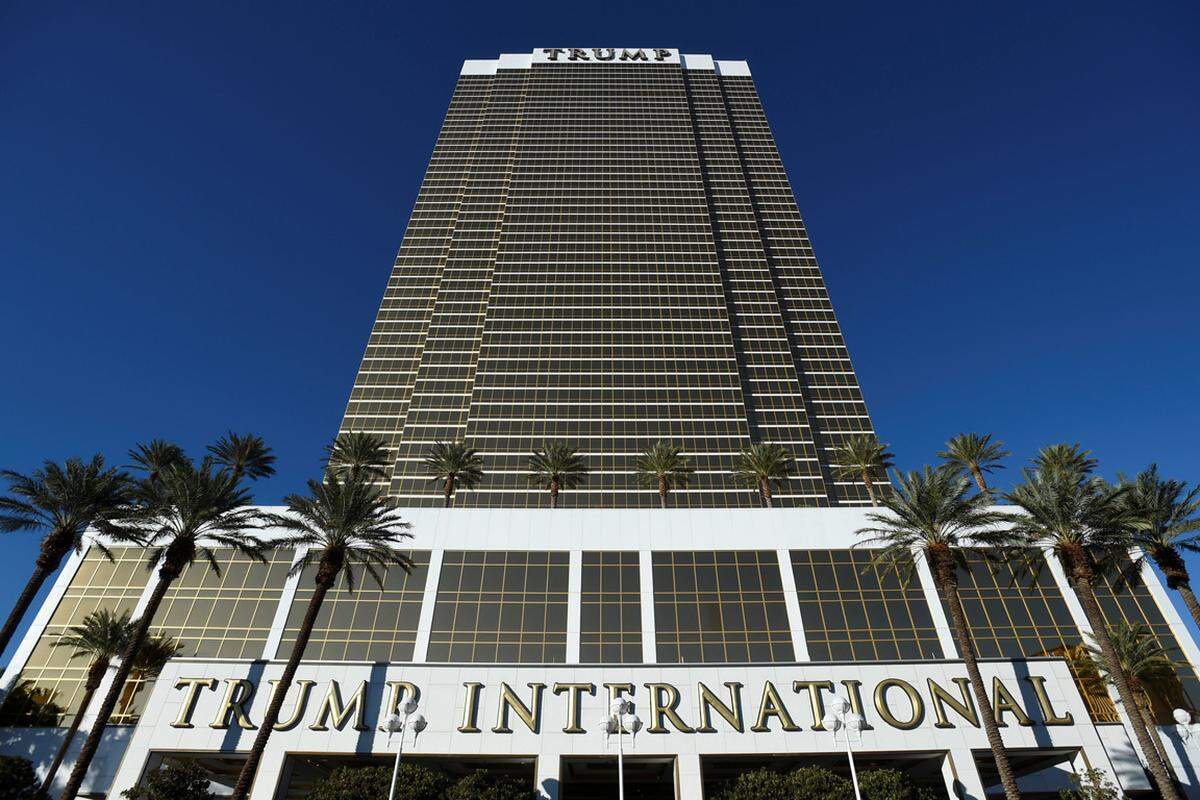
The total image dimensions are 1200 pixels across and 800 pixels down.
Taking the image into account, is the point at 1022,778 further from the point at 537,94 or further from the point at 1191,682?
the point at 537,94

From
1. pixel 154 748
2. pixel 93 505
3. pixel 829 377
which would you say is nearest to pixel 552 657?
pixel 154 748

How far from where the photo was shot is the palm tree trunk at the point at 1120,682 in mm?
33281

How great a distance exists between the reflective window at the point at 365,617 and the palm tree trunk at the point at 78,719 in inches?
438

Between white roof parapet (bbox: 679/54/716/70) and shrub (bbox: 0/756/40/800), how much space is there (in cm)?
16803

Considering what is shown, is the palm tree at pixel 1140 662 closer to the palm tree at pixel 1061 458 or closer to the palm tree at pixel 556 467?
the palm tree at pixel 1061 458

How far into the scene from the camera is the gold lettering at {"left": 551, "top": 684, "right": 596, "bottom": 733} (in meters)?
38.5

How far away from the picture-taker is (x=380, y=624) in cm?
4609

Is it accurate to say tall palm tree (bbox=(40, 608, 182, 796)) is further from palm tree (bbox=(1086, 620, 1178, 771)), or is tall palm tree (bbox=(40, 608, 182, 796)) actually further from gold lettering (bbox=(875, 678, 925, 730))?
palm tree (bbox=(1086, 620, 1178, 771))

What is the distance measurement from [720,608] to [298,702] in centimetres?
2762

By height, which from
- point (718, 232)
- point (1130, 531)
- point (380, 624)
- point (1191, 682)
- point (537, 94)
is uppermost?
point (537, 94)

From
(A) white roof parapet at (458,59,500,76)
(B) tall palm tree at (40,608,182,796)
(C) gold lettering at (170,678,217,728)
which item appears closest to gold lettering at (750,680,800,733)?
(C) gold lettering at (170,678,217,728)

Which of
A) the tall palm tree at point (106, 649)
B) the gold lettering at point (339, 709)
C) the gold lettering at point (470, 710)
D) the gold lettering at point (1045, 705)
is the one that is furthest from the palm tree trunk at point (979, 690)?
the tall palm tree at point (106, 649)

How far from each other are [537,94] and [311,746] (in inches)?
5560

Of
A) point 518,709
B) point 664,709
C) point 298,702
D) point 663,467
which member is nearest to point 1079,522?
point 664,709
